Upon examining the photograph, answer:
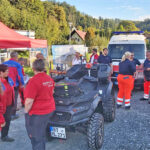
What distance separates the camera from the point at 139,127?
4773 mm

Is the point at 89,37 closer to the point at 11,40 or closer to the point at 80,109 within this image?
the point at 11,40

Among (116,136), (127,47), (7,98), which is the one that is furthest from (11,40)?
(127,47)

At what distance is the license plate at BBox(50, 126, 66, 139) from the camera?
3.36 metres

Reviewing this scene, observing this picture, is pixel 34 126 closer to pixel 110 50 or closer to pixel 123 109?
pixel 123 109

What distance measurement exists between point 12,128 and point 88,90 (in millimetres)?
2110

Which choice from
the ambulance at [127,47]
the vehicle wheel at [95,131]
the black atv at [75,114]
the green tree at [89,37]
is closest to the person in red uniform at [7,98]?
the black atv at [75,114]

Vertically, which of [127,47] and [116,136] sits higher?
[127,47]

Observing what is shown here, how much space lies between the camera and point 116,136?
431 centimetres

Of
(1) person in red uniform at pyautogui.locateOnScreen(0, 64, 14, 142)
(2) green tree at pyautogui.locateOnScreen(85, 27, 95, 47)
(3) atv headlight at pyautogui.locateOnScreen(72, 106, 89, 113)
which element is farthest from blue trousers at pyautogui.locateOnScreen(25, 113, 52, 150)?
(2) green tree at pyautogui.locateOnScreen(85, 27, 95, 47)

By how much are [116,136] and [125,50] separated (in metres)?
5.36

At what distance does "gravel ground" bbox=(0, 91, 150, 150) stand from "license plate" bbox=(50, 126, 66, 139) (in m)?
0.55

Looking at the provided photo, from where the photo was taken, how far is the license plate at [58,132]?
11.0 ft

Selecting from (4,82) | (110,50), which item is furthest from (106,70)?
(110,50)

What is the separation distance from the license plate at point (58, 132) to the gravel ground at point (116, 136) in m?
0.55
